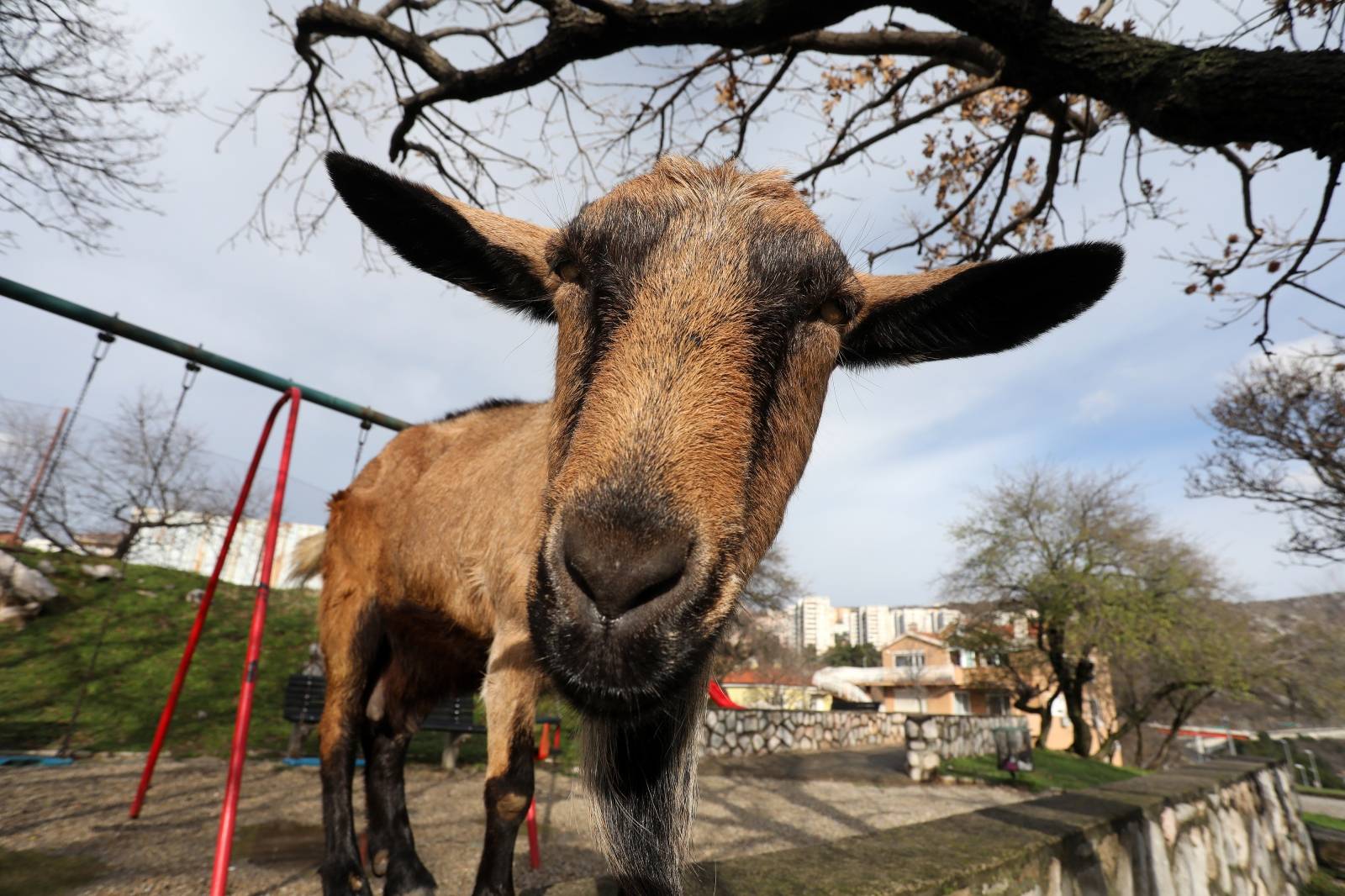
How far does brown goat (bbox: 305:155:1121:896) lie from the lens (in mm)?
1236

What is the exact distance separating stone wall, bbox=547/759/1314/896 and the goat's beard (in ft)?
1.33

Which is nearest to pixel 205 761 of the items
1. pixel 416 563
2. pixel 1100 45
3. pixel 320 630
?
pixel 320 630

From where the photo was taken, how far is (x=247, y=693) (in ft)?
10.4

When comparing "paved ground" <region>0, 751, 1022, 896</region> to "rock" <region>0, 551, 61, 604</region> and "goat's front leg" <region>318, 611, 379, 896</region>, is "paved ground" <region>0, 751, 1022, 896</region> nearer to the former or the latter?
"goat's front leg" <region>318, 611, 379, 896</region>

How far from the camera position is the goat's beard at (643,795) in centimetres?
189

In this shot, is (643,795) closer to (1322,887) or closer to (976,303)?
(976,303)

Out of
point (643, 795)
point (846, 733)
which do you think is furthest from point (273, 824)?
point (846, 733)

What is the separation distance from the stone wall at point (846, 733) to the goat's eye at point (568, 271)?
11.6 m

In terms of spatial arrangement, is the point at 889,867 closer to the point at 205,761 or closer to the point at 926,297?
the point at 926,297

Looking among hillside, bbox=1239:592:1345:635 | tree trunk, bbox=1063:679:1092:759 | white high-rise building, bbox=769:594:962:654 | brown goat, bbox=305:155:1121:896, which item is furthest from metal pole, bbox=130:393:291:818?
white high-rise building, bbox=769:594:962:654

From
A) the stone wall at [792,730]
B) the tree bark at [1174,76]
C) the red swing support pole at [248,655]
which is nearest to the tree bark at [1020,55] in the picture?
the tree bark at [1174,76]

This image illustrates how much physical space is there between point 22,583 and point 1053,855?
14.2 meters

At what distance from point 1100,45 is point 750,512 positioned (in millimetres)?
3828

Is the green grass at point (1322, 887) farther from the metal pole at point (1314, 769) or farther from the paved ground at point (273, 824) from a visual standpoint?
the metal pole at point (1314, 769)
